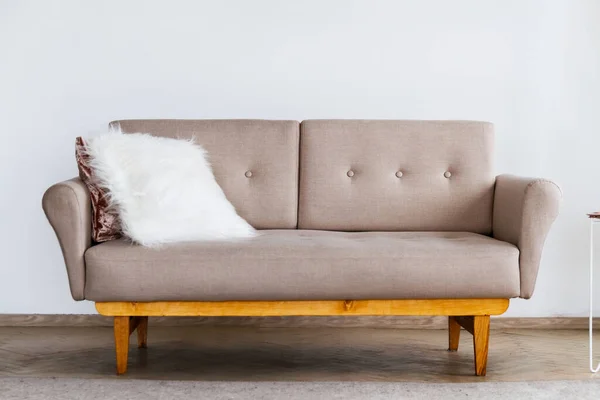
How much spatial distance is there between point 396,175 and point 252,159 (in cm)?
61

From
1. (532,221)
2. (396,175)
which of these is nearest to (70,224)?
(396,175)

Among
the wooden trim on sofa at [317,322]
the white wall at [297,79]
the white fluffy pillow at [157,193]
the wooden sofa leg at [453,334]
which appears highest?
the white wall at [297,79]

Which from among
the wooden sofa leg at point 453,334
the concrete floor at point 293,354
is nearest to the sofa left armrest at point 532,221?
the concrete floor at point 293,354

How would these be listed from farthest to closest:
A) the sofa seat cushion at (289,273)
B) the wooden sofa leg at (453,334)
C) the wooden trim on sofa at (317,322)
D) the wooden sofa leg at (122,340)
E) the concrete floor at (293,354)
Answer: the wooden trim on sofa at (317,322)
the wooden sofa leg at (453,334)
the concrete floor at (293,354)
the wooden sofa leg at (122,340)
the sofa seat cushion at (289,273)

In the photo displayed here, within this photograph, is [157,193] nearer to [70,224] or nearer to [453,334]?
[70,224]

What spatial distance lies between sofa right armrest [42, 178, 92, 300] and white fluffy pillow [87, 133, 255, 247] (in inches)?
5.5

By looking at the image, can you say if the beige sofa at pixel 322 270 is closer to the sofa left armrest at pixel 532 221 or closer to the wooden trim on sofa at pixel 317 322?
the sofa left armrest at pixel 532 221

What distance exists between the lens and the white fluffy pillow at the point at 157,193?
2395 millimetres

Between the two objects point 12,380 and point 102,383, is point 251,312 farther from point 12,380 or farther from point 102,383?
point 12,380

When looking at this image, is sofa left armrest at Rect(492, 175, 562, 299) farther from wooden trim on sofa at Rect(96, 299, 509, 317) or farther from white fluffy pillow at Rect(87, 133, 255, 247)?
white fluffy pillow at Rect(87, 133, 255, 247)

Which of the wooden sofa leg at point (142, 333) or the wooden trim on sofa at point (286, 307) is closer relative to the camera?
the wooden trim on sofa at point (286, 307)

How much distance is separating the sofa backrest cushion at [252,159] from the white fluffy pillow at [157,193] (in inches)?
9.1

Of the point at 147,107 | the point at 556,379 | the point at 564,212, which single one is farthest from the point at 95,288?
the point at 564,212

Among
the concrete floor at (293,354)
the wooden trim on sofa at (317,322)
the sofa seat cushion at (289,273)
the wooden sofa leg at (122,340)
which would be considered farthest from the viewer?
the wooden trim on sofa at (317,322)
